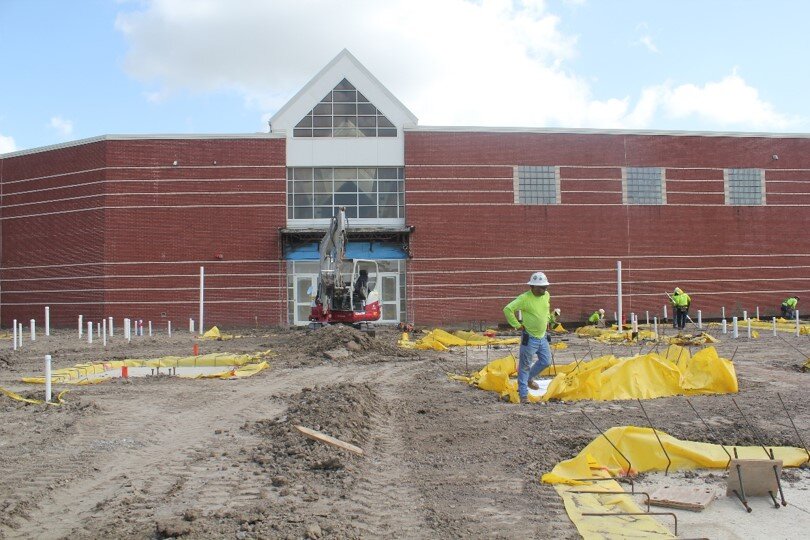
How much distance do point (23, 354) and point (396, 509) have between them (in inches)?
696

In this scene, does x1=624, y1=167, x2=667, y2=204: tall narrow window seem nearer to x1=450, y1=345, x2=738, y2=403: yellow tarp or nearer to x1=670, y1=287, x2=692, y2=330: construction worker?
x1=670, y1=287, x2=692, y2=330: construction worker

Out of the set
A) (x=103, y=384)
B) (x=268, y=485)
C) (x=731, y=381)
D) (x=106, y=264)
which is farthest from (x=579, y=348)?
(x=106, y=264)

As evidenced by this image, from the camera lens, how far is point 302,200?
3300 cm

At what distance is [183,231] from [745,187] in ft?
93.0

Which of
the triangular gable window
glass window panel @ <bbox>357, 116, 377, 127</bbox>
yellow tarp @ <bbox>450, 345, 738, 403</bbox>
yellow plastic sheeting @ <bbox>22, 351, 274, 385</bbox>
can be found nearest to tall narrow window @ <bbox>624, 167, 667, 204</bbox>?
glass window panel @ <bbox>357, 116, 377, 127</bbox>

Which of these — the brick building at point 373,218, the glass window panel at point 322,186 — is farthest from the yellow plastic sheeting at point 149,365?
the glass window panel at point 322,186

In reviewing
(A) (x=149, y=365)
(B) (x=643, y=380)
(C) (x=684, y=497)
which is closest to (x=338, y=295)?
(A) (x=149, y=365)

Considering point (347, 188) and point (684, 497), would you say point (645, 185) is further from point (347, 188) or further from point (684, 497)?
point (684, 497)

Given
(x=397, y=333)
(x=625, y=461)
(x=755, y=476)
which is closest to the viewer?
(x=755, y=476)

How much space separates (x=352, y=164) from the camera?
3281cm

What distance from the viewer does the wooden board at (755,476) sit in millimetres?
5383

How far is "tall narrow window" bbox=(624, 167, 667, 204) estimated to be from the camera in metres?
34.2

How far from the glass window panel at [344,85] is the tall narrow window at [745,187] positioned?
19676 mm

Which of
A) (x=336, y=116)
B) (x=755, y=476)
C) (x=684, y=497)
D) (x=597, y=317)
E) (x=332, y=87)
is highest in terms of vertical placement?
(x=332, y=87)
